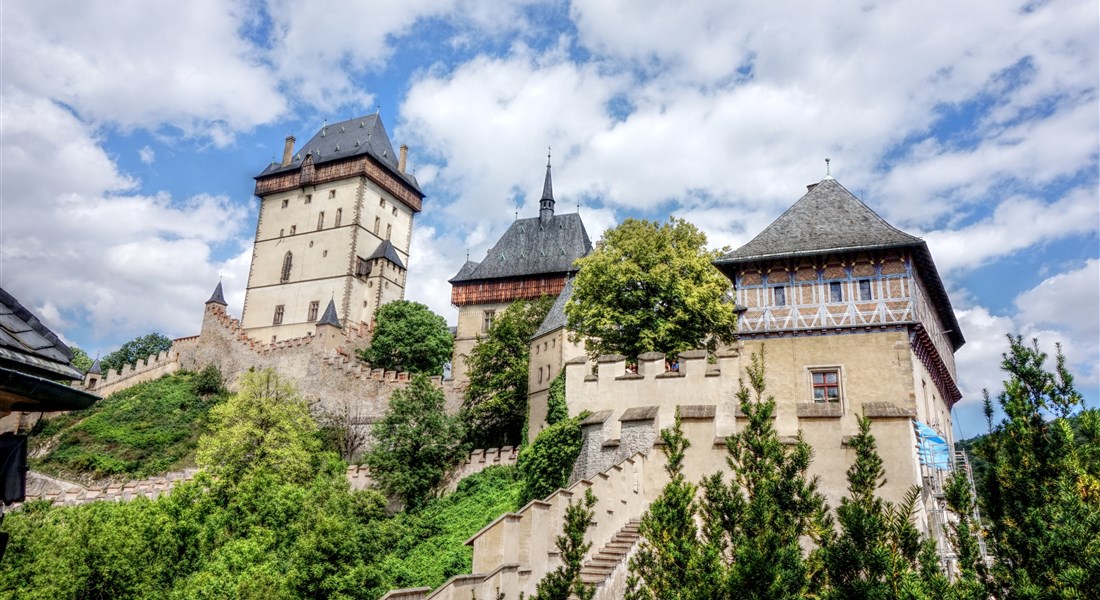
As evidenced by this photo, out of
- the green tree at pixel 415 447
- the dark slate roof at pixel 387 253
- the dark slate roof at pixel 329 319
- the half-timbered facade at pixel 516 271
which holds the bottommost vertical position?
the green tree at pixel 415 447

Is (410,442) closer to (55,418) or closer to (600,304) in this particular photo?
(600,304)

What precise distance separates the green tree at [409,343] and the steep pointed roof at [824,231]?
88.6 feet

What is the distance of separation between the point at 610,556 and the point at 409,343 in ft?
110

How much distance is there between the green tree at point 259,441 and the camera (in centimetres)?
2659

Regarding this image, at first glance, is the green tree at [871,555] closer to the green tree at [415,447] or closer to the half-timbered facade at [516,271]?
the green tree at [415,447]

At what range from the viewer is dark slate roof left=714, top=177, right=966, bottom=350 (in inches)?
787

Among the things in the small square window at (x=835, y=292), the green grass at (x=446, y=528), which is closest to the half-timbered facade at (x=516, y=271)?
the green grass at (x=446, y=528)

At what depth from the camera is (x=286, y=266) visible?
52938mm

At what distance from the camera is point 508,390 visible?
33.0 meters

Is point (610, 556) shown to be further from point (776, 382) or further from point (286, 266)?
point (286, 266)

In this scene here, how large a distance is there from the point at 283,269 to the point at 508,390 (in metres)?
Result: 26.6


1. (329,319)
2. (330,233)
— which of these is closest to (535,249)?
(329,319)

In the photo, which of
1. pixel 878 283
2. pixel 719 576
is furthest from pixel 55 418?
pixel 719 576

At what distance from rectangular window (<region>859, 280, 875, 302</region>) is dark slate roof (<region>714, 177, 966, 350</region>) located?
2.84 feet
